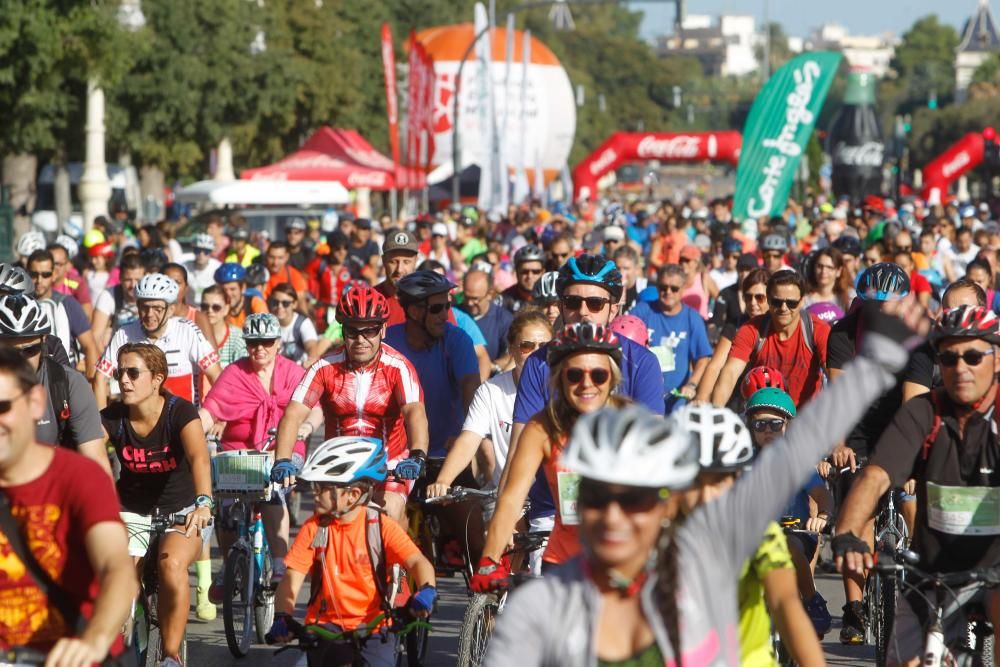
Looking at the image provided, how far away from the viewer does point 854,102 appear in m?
88.6

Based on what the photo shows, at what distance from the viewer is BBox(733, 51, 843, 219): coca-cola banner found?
86.5 ft

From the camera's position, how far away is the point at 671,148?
58.8m

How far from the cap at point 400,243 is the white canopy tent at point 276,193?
29847 mm

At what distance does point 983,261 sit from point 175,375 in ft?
20.1

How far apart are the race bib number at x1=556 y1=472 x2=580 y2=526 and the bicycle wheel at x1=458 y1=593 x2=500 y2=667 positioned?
2.66ft

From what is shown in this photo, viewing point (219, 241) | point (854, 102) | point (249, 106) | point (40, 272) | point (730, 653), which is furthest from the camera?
point (854, 102)

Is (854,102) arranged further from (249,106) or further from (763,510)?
(763,510)

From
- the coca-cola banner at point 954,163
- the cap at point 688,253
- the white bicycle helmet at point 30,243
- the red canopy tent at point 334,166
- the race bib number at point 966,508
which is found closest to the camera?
the race bib number at point 966,508

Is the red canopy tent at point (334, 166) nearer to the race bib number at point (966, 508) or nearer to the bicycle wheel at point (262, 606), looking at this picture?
the bicycle wheel at point (262, 606)

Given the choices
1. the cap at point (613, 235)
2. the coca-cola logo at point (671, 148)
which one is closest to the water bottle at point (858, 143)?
the coca-cola logo at point (671, 148)

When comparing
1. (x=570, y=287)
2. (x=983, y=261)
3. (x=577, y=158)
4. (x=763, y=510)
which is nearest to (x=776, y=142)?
(x=983, y=261)

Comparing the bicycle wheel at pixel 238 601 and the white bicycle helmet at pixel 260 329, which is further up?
the white bicycle helmet at pixel 260 329

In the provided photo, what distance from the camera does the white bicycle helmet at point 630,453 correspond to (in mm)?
3795

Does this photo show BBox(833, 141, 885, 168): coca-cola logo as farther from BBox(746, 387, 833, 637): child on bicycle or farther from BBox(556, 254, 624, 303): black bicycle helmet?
BBox(556, 254, 624, 303): black bicycle helmet
